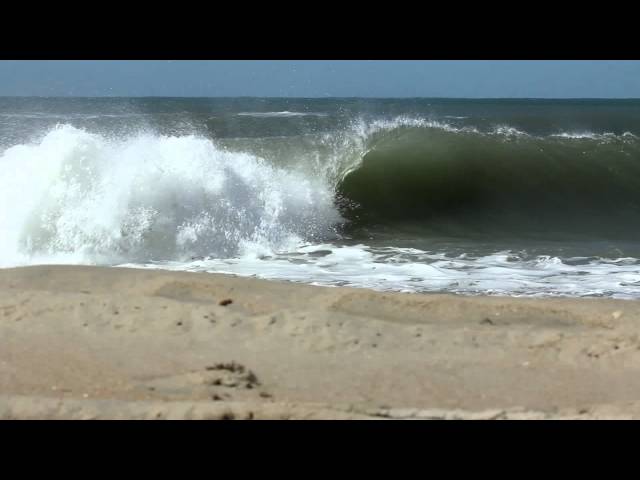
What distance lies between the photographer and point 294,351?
3.65 meters

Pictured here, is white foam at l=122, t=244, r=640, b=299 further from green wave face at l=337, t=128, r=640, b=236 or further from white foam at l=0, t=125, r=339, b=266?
green wave face at l=337, t=128, r=640, b=236

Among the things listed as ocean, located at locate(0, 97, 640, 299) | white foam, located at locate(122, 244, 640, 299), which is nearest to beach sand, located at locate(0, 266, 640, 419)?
white foam, located at locate(122, 244, 640, 299)

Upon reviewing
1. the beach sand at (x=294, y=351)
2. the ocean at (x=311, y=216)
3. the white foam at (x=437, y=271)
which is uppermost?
the ocean at (x=311, y=216)

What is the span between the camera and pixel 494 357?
366cm

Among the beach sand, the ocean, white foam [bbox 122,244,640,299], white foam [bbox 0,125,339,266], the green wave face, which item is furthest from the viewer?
the green wave face

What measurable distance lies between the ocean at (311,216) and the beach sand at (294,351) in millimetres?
1223

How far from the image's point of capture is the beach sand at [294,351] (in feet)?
9.38

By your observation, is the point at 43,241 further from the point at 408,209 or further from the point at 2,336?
the point at 408,209

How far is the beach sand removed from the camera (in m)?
2.86

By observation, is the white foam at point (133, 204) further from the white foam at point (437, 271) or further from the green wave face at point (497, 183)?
the green wave face at point (497, 183)

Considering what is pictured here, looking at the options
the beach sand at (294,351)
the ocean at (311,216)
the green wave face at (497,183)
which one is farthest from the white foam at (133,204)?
the beach sand at (294,351)

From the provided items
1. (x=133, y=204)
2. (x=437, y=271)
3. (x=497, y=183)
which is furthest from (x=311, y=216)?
(x=497, y=183)

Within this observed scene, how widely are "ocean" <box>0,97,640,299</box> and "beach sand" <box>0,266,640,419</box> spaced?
1223 millimetres

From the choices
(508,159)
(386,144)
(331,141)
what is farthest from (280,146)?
(508,159)
